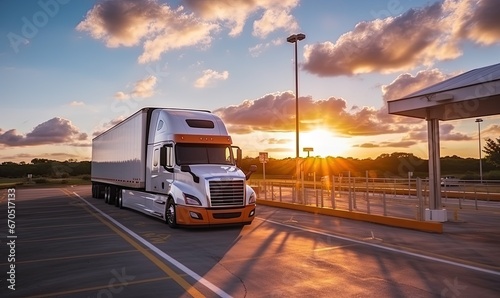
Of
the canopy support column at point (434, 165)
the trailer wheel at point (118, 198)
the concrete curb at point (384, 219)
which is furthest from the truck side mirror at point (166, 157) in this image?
the canopy support column at point (434, 165)

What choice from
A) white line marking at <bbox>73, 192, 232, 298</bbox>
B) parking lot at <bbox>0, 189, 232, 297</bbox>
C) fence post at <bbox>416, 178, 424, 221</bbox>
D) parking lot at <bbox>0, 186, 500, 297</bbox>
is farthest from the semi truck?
fence post at <bbox>416, 178, 424, 221</bbox>

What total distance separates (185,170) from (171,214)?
60.0 inches

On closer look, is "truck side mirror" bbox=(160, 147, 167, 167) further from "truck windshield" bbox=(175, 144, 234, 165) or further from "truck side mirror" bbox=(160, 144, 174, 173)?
"truck windshield" bbox=(175, 144, 234, 165)

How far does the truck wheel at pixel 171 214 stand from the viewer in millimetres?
13617

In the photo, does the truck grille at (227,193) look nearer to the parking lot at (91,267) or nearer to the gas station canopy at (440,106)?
the parking lot at (91,267)

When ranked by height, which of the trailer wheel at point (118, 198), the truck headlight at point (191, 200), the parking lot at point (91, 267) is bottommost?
the parking lot at point (91, 267)

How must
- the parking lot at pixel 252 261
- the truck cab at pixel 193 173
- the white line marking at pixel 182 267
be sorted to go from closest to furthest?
the white line marking at pixel 182 267, the parking lot at pixel 252 261, the truck cab at pixel 193 173

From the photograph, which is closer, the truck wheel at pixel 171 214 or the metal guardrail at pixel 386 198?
the truck wheel at pixel 171 214

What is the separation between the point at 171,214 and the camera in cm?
1381

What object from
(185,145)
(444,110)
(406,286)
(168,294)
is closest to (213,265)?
(168,294)

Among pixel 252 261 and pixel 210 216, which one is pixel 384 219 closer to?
pixel 210 216

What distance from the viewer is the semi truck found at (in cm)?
1305

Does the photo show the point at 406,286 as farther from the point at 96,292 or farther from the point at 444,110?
the point at 444,110

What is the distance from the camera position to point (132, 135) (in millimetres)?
18250
